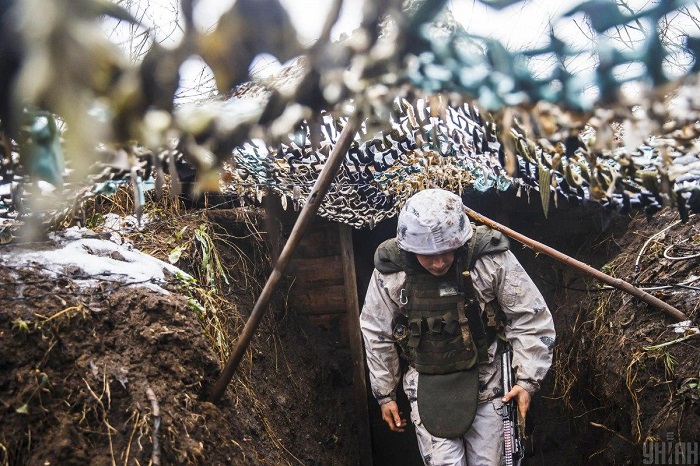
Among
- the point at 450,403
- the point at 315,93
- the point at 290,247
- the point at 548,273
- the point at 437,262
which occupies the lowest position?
the point at 450,403

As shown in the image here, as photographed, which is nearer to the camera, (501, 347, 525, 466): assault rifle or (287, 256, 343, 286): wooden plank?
Result: (501, 347, 525, 466): assault rifle

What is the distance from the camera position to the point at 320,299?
5.87 m

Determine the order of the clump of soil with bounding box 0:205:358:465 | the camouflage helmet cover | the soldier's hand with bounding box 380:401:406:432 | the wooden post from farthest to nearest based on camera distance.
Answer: the wooden post < the soldier's hand with bounding box 380:401:406:432 < the camouflage helmet cover < the clump of soil with bounding box 0:205:358:465

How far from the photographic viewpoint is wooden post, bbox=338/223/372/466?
5.71m

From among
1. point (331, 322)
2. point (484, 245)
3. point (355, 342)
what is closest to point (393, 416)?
point (484, 245)

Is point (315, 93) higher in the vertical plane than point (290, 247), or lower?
higher

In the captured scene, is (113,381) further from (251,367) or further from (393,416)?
(393,416)

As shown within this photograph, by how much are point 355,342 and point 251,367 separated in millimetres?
1602

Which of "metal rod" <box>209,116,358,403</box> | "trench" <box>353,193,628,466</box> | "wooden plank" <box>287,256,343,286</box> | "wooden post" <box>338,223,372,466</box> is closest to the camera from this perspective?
"metal rod" <box>209,116,358,403</box>

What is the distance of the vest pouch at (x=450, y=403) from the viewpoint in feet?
12.5

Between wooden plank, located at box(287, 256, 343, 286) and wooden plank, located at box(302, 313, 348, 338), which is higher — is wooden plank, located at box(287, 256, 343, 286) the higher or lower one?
the higher one

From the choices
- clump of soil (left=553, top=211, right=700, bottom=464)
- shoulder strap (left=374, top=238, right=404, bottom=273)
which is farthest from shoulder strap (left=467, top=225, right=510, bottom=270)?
clump of soil (left=553, top=211, right=700, bottom=464)

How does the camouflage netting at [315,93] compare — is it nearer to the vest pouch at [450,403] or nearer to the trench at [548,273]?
the vest pouch at [450,403]

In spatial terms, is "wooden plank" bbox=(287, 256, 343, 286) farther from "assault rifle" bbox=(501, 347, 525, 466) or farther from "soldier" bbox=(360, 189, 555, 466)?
"assault rifle" bbox=(501, 347, 525, 466)
